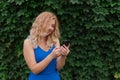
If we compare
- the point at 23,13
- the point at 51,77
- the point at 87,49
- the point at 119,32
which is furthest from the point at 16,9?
the point at 51,77

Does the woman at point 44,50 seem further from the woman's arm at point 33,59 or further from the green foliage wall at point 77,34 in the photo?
the green foliage wall at point 77,34

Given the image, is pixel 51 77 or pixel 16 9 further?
pixel 16 9

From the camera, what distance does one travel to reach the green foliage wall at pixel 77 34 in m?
5.15

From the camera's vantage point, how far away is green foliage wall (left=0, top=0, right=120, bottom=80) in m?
5.15

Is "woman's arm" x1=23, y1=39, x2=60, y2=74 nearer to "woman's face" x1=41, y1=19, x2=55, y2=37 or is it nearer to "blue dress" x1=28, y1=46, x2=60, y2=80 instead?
"blue dress" x1=28, y1=46, x2=60, y2=80

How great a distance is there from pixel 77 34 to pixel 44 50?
218 centimetres

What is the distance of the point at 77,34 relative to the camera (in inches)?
210

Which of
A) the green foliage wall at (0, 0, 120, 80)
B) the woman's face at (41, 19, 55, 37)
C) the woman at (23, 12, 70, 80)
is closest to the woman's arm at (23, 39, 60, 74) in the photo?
the woman at (23, 12, 70, 80)

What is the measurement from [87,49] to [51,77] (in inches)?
84.3

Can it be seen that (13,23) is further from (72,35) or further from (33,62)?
(33,62)

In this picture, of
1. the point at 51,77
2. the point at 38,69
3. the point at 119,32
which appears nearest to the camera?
the point at 38,69

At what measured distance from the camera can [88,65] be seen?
17.7ft

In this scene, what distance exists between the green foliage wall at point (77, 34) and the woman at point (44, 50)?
1862 mm

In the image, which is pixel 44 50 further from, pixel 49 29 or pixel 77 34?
pixel 77 34
